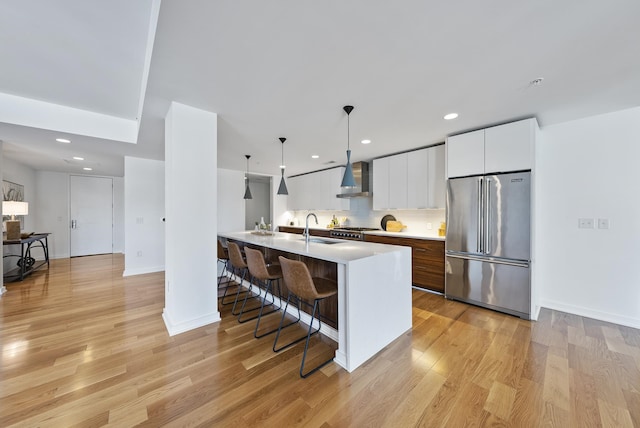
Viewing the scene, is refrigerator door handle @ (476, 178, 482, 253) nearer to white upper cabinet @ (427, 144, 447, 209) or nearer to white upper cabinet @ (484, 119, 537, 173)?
white upper cabinet @ (484, 119, 537, 173)

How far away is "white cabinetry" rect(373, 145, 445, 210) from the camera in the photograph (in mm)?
3932

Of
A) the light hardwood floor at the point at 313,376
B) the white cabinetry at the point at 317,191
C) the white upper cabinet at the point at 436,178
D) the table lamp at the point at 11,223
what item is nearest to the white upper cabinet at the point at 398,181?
the white upper cabinet at the point at 436,178

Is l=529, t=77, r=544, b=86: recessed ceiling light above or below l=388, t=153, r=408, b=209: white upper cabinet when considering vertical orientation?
above

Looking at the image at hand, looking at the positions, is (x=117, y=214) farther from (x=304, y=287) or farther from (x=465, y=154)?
(x=465, y=154)

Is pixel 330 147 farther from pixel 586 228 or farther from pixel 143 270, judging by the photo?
pixel 143 270

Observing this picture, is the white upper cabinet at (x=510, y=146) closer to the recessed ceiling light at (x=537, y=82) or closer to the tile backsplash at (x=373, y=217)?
the recessed ceiling light at (x=537, y=82)

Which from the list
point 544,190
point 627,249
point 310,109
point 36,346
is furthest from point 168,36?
point 627,249

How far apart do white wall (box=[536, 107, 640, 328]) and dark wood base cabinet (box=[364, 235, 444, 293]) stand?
1127 mm

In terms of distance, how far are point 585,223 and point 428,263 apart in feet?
6.07

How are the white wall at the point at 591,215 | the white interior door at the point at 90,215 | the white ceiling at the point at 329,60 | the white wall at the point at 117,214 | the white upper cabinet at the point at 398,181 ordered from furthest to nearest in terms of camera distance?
the white wall at the point at 117,214, the white interior door at the point at 90,215, the white upper cabinet at the point at 398,181, the white wall at the point at 591,215, the white ceiling at the point at 329,60

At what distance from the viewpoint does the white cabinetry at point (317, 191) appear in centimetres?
571

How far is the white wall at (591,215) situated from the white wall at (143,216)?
650cm

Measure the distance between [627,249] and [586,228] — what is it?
0.37 m

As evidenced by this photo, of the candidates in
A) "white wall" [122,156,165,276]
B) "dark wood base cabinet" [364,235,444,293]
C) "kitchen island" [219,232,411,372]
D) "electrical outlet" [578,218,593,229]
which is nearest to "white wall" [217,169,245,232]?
"white wall" [122,156,165,276]
